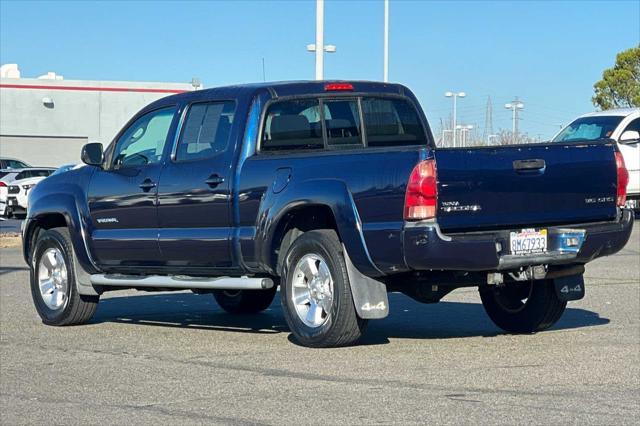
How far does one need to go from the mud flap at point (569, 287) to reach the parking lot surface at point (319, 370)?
0.34 meters

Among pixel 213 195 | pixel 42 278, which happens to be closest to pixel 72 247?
pixel 42 278

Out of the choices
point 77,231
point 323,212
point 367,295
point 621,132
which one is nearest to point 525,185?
point 367,295

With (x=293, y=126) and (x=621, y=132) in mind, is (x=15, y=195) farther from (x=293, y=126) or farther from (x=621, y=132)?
(x=293, y=126)

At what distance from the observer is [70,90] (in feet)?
199

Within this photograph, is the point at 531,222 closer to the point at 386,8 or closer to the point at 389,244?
the point at 389,244

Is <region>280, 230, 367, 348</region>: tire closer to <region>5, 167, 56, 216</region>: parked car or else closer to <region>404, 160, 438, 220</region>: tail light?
<region>404, 160, 438, 220</region>: tail light

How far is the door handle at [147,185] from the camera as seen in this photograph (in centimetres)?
1058

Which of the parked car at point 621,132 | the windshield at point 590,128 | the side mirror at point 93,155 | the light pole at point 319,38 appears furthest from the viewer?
the light pole at point 319,38

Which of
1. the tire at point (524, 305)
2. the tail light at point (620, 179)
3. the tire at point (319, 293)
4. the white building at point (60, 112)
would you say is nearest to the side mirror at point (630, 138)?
the tire at point (524, 305)

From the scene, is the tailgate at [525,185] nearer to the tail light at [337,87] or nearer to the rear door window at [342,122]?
the rear door window at [342,122]

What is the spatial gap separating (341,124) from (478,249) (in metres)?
2.18

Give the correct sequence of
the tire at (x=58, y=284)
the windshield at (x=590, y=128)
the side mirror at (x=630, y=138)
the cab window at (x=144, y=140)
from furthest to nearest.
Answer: the windshield at (x=590, y=128) → the side mirror at (x=630, y=138) → the tire at (x=58, y=284) → the cab window at (x=144, y=140)

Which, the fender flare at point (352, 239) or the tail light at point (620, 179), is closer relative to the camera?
the fender flare at point (352, 239)

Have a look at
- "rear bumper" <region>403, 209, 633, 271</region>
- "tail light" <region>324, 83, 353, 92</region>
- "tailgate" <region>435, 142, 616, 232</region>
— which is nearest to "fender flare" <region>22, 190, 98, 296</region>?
"tail light" <region>324, 83, 353, 92</region>
